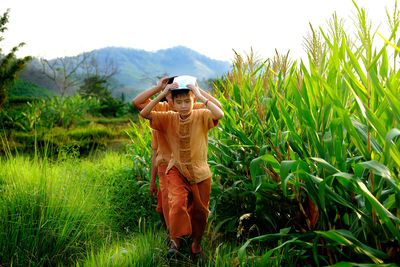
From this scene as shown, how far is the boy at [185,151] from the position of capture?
236 centimetres

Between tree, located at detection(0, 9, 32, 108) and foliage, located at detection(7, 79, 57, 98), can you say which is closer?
tree, located at detection(0, 9, 32, 108)

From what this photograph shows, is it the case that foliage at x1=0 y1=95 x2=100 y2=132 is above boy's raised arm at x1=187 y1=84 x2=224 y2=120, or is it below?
below

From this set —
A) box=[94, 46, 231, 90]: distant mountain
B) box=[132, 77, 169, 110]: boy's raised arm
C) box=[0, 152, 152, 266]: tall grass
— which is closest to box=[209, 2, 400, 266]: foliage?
box=[132, 77, 169, 110]: boy's raised arm

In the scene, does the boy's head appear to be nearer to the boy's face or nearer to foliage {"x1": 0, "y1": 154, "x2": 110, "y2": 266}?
the boy's face

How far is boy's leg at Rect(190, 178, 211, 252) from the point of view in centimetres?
246

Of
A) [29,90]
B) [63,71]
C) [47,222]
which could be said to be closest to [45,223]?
[47,222]

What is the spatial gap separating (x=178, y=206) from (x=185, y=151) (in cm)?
36

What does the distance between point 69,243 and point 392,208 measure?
2.12m

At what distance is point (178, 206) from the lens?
238cm

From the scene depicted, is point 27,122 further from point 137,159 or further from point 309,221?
point 309,221

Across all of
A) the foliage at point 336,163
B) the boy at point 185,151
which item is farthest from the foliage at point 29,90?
the foliage at point 336,163

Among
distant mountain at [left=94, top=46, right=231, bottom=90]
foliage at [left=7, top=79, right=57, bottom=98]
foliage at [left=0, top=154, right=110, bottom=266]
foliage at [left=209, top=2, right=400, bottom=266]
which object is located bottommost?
foliage at [left=0, top=154, right=110, bottom=266]

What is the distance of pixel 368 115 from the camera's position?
1.57 m

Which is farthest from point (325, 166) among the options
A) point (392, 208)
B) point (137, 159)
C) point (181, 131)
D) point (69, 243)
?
point (137, 159)
